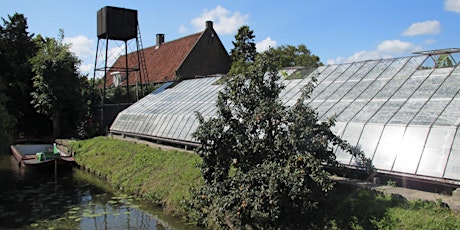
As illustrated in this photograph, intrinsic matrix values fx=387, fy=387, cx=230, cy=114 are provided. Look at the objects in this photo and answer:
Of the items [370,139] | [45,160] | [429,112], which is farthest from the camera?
[45,160]

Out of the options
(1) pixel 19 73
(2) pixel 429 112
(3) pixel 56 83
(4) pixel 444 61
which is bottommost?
(2) pixel 429 112

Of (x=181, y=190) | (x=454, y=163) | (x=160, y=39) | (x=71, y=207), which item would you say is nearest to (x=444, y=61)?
(x=454, y=163)

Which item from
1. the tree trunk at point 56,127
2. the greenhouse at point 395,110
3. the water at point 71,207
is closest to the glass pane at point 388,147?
the greenhouse at point 395,110

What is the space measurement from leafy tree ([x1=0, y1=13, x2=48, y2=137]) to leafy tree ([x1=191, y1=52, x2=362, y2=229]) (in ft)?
84.9

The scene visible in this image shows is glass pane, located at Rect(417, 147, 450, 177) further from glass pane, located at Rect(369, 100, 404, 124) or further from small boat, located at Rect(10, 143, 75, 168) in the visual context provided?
small boat, located at Rect(10, 143, 75, 168)

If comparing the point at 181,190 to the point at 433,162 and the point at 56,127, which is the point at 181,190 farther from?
the point at 56,127

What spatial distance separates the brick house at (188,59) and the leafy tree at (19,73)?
7028 mm

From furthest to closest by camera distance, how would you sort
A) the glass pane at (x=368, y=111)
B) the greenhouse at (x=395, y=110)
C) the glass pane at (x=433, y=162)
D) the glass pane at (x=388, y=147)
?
the glass pane at (x=368, y=111) → the glass pane at (x=388, y=147) → the greenhouse at (x=395, y=110) → the glass pane at (x=433, y=162)

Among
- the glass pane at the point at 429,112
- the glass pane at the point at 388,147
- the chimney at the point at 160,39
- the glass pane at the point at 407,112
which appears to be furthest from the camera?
the chimney at the point at 160,39

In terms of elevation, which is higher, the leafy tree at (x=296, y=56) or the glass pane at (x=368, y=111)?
the leafy tree at (x=296, y=56)

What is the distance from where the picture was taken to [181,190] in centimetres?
1295

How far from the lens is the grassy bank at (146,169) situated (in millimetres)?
13195

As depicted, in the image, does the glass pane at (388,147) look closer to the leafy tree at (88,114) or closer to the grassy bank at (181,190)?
the grassy bank at (181,190)

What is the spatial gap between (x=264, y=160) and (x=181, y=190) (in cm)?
505
